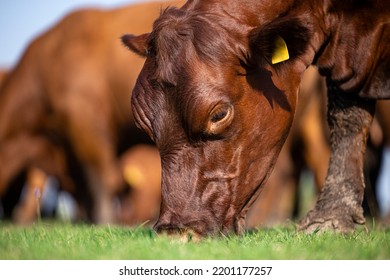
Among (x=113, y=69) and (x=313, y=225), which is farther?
(x=113, y=69)

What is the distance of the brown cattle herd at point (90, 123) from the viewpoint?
1031 centimetres

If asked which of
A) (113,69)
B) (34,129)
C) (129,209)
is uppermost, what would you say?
(113,69)

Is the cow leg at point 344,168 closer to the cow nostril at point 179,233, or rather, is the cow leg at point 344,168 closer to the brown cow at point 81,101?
the cow nostril at point 179,233

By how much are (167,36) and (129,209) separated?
9470mm

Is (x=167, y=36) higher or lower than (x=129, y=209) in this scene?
higher

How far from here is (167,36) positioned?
181 inches

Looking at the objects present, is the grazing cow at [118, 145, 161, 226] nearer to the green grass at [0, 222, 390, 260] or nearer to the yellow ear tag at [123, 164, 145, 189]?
the yellow ear tag at [123, 164, 145, 189]

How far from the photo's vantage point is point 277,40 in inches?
180

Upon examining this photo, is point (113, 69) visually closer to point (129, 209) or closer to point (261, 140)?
point (129, 209)

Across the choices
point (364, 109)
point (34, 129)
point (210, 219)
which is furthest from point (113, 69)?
point (210, 219)

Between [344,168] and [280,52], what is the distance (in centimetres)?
101

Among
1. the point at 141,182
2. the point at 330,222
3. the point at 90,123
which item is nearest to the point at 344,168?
the point at 330,222

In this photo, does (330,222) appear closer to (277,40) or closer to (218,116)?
(218,116)
